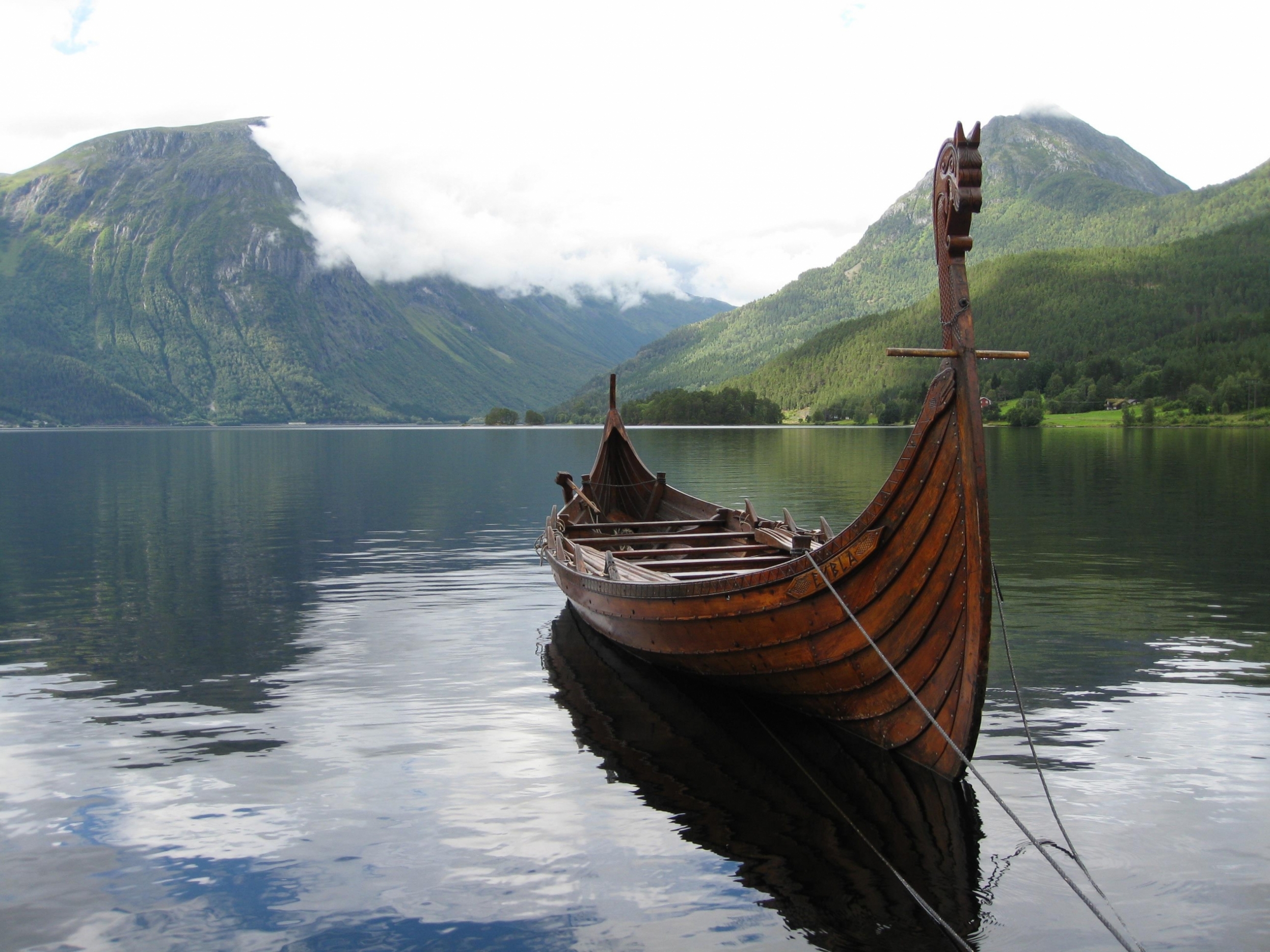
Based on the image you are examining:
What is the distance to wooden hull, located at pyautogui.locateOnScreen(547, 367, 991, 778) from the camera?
10.4 meters

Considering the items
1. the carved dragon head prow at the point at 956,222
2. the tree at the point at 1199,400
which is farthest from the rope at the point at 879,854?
the tree at the point at 1199,400

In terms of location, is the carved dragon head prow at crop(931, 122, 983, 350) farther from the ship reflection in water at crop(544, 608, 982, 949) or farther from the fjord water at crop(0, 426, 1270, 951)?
the fjord water at crop(0, 426, 1270, 951)

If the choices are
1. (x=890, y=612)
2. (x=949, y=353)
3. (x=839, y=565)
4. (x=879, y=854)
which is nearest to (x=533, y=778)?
(x=879, y=854)

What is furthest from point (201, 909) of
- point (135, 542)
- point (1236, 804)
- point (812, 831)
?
point (135, 542)

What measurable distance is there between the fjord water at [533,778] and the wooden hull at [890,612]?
91cm

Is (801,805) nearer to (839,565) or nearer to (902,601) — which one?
(902,601)

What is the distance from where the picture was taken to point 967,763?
9.98 meters

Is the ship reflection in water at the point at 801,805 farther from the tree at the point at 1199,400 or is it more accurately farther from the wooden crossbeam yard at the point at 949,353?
the tree at the point at 1199,400

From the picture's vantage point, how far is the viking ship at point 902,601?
10305 mm

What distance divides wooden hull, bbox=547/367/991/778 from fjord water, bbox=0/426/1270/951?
2.98 feet

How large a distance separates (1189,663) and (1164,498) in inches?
1213

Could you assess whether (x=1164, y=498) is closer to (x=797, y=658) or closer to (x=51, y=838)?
(x=797, y=658)

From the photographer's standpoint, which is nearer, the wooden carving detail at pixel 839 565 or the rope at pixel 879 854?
the rope at pixel 879 854

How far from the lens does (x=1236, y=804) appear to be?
36.2ft
